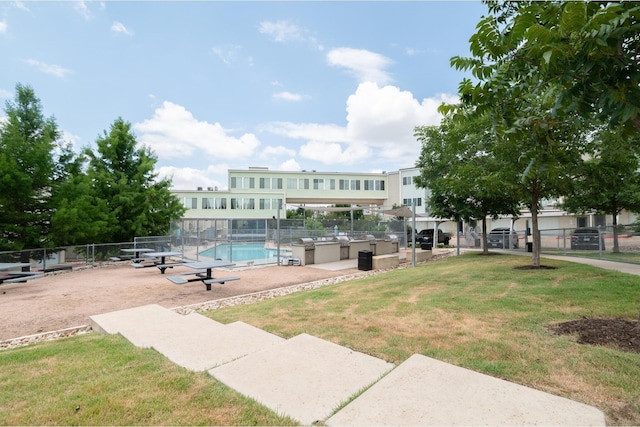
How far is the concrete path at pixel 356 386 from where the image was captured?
2447 millimetres

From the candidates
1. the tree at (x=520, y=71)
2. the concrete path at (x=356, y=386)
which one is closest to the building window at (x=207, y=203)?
the concrete path at (x=356, y=386)

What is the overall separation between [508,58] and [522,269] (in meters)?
10.1

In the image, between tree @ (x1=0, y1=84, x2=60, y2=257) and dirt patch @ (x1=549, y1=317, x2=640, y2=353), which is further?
tree @ (x1=0, y1=84, x2=60, y2=257)

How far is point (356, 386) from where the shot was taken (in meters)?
3.03

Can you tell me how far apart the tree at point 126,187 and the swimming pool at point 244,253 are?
4.89m

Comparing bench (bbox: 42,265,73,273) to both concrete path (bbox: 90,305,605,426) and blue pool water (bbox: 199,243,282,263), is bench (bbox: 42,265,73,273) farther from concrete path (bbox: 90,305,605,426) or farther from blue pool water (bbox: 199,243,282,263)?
concrete path (bbox: 90,305,605,426)

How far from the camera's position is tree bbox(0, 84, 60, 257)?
1330 centimetres

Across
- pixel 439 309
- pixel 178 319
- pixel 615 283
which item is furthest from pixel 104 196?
pixel 615 283

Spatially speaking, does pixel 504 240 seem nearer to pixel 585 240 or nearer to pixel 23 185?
pixel 585 240

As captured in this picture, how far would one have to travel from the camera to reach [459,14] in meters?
6.69

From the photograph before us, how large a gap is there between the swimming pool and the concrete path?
1212 centimetres

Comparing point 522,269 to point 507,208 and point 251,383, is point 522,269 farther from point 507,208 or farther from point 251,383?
point 251,383

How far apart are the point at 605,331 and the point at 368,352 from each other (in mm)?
3450

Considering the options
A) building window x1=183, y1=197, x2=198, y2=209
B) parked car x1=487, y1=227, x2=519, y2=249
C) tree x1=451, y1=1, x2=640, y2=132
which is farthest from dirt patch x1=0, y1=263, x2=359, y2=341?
building window x1=183, y1=197, x2=198, y2=209
